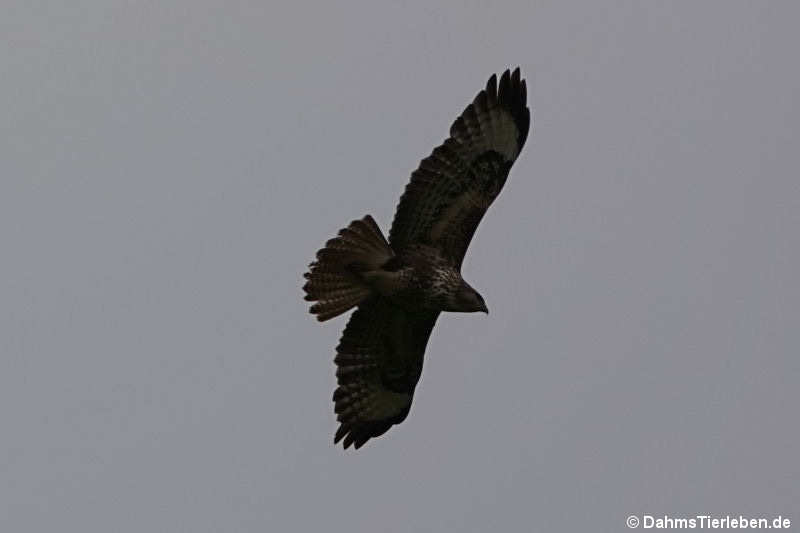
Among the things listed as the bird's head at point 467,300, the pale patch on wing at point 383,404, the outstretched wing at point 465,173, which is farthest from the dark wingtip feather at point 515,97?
the pale patch on wing at point 383,404

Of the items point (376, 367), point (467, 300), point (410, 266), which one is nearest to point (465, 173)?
point (410, 266)

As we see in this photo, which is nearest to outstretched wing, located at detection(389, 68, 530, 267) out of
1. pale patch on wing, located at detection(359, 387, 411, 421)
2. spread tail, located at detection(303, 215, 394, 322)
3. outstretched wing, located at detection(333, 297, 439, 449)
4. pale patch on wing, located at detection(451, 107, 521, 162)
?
pale patch on wing, located at detection(451, 107, 521, 162)

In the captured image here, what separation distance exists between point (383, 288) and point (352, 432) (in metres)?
1.87

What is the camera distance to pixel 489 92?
565 inches

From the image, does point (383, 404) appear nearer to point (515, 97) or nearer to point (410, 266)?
point (410, 266)

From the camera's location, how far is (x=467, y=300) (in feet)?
44.3

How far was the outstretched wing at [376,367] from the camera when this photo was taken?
14398 millimetres

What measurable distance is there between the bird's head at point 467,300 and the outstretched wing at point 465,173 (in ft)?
1.25

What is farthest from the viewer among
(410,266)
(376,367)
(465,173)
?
(376,367)

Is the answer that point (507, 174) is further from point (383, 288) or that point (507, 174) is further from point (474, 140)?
point (383, 288)

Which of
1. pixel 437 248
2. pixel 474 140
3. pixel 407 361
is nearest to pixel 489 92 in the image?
pixel 474 140

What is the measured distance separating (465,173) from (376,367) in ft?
6.74

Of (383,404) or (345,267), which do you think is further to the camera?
(383,404)

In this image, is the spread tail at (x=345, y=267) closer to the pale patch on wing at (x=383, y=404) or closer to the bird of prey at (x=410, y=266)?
the bird of prey at (x=410, y=266)
